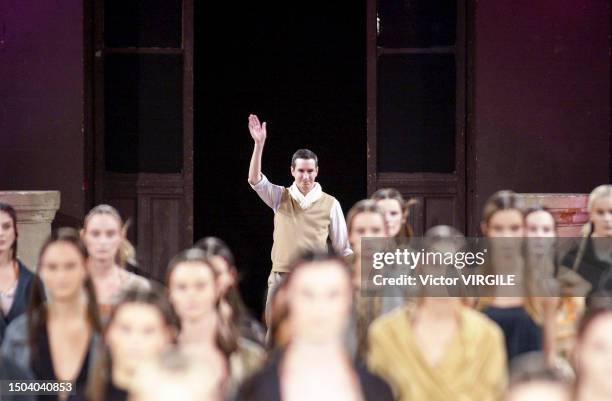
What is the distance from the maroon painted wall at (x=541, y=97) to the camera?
7965 millimetres

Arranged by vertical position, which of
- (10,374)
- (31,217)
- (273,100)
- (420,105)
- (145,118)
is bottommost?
(10,374)

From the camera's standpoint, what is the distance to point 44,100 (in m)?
7.89

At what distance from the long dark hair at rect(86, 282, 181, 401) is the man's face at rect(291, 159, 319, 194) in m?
3.42

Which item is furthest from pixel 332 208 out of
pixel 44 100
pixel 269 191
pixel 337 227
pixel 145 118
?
pixel 44 100

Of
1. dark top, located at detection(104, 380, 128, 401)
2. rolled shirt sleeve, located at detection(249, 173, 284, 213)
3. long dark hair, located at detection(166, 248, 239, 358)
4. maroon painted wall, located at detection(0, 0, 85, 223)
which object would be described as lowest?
dark top, located at detection(104, 380, 128, 401)

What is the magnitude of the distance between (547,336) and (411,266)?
0.85 m

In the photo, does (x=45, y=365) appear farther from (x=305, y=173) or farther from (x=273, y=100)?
(x=273, y=100)

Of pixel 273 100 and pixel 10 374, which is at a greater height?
pixel 273 100

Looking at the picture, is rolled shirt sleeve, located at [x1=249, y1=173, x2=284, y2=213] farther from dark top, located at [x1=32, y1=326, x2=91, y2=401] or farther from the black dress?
dark top, located at [x1=32, y1=326, x2=91, y2=401]

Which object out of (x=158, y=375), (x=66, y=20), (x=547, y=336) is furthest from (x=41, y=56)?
(x=158, y=375)

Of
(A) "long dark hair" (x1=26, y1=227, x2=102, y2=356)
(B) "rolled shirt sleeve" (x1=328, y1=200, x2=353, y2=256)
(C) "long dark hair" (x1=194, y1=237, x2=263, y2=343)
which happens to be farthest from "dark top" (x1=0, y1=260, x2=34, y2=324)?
(B) "rolled shirt sleeve" (x1=328, y1=200, x2=353, y2=256)

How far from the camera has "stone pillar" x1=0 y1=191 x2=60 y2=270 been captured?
6.73 meters

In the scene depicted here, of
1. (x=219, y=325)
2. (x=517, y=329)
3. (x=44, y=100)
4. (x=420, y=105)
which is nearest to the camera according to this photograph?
(x=219, y=325)

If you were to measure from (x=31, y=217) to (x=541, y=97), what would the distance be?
3492 millimetres
